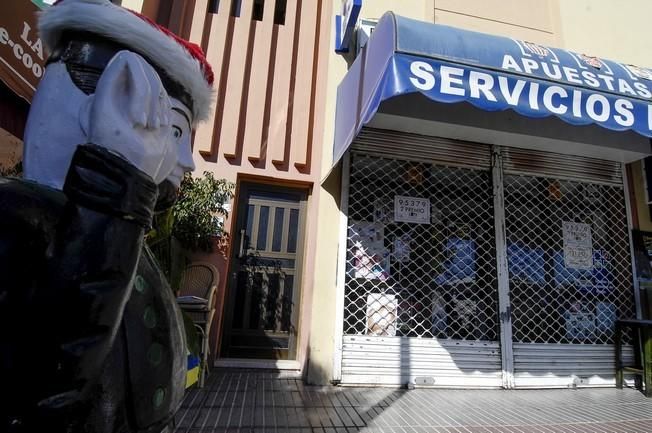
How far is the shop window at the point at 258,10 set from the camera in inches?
176

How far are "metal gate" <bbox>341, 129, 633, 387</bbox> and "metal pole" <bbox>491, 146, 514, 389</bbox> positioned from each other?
0.04 feet

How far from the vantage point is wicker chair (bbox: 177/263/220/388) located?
311cm

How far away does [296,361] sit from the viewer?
367 centimetres

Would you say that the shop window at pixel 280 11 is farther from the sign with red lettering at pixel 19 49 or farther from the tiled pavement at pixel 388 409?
the tiled pavement at pixel 388 409

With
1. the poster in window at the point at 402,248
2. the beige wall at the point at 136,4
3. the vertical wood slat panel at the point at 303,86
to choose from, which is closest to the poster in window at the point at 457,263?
the poster in window at the point at 402,248

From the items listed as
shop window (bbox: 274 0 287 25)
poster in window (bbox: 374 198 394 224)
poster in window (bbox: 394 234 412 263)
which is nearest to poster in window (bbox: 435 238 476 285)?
poster in window (bbox: 394 234 412 263)

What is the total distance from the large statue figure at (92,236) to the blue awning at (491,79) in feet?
5.91

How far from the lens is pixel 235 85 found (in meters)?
4.03

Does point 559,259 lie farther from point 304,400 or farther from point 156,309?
point 156,309

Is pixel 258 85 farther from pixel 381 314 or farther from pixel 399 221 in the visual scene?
pixel 381 314

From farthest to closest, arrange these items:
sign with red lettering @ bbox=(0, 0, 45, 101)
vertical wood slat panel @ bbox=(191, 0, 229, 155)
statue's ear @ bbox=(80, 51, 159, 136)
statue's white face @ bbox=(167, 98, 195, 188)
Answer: vertical wood slat panel @ bbox=(191, 0, 229, 155)
sign with red lettering @ bbox=(0, 0, 45, 101)
statue's white face @ bbox=(167, 98, 195, 188)
statue's ear @ bbox=(80, 51, 159, 136)

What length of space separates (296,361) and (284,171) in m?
2.09

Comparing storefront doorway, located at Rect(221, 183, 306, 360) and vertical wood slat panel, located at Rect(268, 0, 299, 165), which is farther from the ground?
vertical wood slat panel, located at Rect(268, 0, 299, 165)

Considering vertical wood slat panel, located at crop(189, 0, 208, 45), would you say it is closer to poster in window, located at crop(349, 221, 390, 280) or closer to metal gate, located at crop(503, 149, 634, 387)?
poster in window, located at crop(349, 221, 390, 280)
